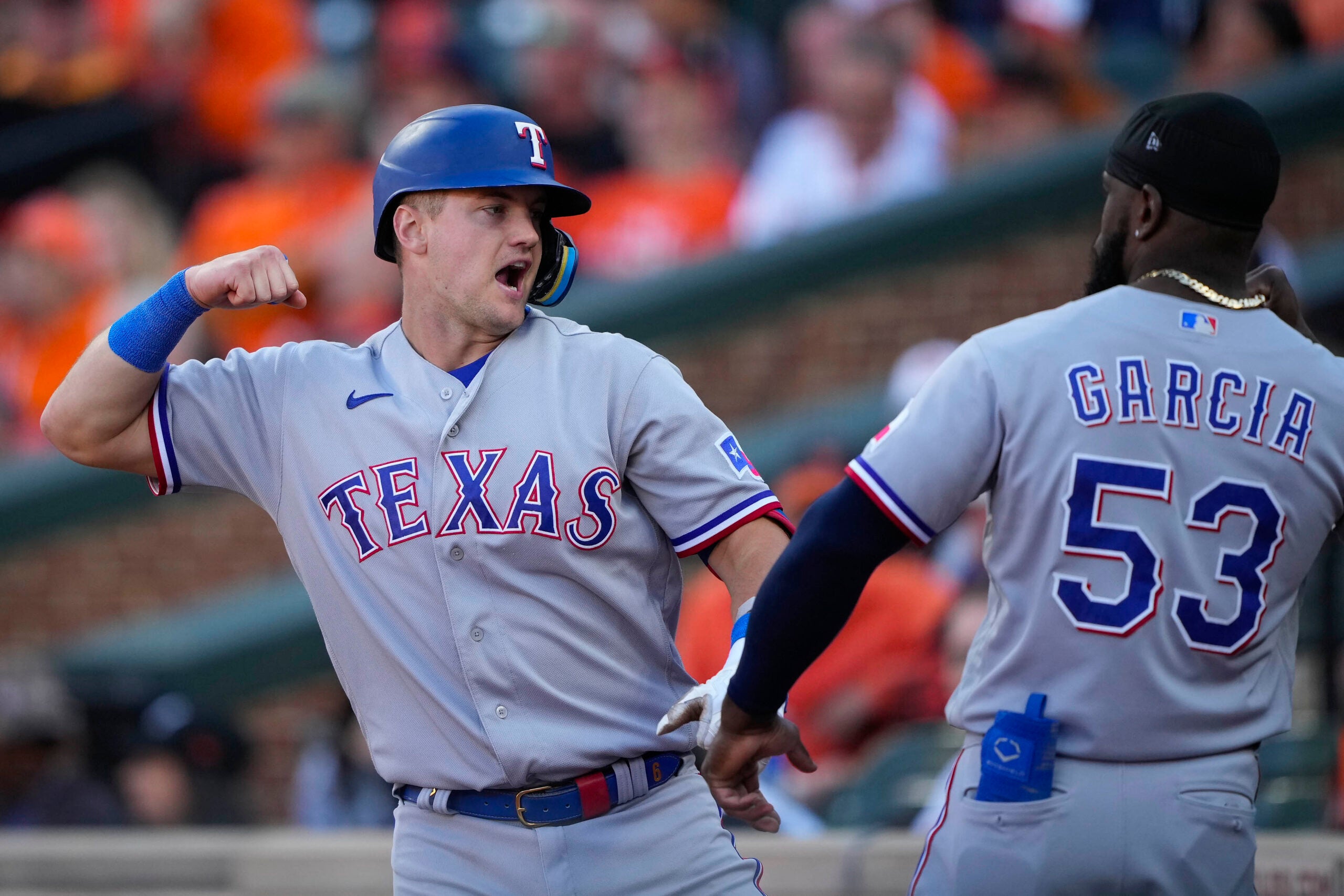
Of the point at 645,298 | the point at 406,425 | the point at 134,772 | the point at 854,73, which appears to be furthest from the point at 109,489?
the point at 406,425

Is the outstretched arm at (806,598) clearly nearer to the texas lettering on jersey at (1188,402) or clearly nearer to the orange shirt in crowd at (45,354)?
the texas lettering on jersey at (1188,402)

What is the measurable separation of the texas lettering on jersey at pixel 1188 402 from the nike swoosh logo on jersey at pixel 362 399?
3.80 ft

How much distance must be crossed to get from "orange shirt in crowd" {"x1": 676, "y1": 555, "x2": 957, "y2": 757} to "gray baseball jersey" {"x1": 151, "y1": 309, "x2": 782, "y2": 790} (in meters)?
2.62

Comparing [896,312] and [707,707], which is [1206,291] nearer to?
[707,707]

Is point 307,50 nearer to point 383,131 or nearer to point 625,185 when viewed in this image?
point 383,131

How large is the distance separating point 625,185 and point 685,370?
4.14ft

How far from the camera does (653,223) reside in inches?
307

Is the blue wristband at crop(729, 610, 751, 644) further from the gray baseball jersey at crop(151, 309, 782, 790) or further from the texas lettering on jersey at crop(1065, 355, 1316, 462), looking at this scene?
the texas lettering on jersey at crop(1065, 355, 1316, 462)

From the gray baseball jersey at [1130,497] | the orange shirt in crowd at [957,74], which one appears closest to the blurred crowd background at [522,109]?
the orange shirt in crowd at [957,74]

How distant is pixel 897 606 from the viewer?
536 cm

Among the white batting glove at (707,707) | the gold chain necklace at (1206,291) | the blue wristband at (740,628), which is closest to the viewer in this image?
the gold chain necklace at (1206,291)

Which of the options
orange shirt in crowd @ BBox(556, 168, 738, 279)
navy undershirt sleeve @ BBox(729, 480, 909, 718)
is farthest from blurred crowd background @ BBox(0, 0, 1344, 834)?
navy undershirt sleeve @ BBox(729, 480, 909, 718)

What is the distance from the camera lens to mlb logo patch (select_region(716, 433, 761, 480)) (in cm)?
265

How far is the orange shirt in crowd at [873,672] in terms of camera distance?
526 cm
